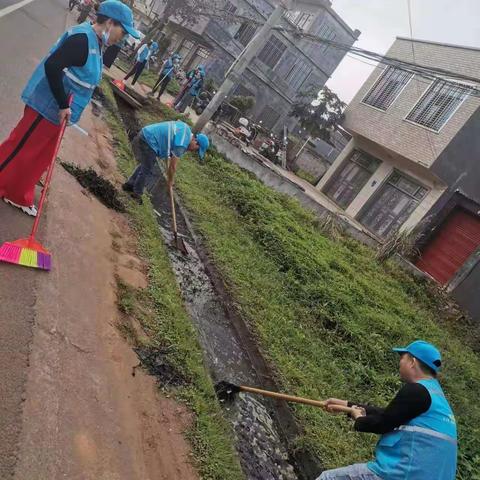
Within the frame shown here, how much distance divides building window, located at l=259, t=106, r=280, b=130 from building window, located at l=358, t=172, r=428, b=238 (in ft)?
47.2

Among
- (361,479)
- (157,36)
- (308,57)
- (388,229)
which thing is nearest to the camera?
(361,479)

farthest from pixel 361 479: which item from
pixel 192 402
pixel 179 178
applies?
pixel 179 178

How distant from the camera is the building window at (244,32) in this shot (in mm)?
29920

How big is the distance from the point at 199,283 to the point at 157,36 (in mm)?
25489

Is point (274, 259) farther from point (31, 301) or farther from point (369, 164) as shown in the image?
point (369, 164)

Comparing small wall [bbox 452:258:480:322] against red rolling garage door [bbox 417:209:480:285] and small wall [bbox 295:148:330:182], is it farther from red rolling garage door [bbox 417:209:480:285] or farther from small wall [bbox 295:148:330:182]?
small wall [bbox 295:148:330:182]

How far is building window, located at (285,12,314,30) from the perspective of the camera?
31547 millimetres

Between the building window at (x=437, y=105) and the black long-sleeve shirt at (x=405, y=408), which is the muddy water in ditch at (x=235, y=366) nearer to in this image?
the black long-sleeve shirt at (x=405, y=408)

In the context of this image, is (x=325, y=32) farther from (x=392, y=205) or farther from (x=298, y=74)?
(x=392, y=205)

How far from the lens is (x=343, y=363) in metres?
7.44

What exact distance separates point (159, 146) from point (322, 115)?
62.0 feet

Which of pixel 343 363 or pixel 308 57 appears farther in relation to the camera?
pixel 308 57

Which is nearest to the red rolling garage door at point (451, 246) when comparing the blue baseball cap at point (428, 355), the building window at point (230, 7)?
the blue baseball cap at point (428, 355)

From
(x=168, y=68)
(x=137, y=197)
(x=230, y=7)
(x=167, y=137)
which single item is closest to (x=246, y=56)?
(x=168, y=68)
